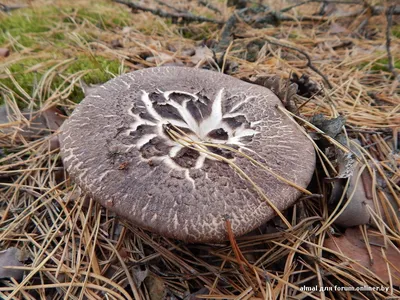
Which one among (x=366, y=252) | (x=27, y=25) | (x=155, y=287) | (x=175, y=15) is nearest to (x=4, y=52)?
(x=27, y=25)

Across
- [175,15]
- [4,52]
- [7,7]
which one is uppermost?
[175,15]

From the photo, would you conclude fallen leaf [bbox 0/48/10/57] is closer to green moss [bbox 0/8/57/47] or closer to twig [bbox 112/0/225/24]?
green moss [bbox 0/8/57/47]

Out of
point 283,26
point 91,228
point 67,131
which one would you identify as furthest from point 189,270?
point 283,26

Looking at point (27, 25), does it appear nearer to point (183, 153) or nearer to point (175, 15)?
point (175, 15)

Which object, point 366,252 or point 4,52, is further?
point 4,52

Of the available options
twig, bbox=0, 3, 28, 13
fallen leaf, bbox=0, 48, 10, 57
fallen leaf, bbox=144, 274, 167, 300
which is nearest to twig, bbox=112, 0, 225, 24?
fallen leaf, bbox=0, 48, 10, 57

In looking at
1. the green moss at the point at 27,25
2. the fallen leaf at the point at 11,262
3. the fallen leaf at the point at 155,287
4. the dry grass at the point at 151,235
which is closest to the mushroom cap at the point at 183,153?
the dry grass at the point at 151,235

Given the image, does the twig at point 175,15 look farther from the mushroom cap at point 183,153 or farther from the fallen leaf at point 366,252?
the fallen leaf at point 366,252
